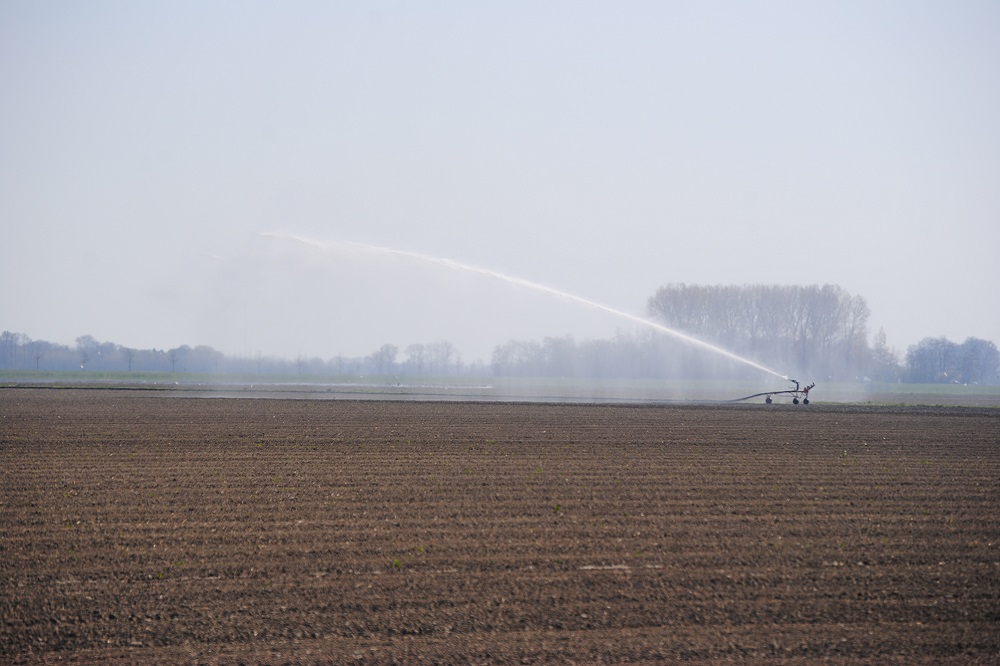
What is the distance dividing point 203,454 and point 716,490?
1307 cm

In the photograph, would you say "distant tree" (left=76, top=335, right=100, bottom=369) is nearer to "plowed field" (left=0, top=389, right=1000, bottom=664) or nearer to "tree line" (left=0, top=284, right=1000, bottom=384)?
"tree line" (left=0, top=284, right=1000, bottom=384)

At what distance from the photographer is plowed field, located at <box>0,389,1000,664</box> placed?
938cm

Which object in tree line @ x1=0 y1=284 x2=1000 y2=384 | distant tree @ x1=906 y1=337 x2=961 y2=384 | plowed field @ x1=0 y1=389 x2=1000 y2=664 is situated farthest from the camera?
distant tree @ x1=906 y1=337 x2=961 y2=384

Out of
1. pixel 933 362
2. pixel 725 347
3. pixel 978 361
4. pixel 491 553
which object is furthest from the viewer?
pixel 978 361

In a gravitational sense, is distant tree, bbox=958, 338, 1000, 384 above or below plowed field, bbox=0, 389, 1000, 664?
above

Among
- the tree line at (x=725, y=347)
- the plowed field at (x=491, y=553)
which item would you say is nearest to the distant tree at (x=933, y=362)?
the tree line at (x=725, y=347)

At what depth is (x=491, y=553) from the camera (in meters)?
12.6

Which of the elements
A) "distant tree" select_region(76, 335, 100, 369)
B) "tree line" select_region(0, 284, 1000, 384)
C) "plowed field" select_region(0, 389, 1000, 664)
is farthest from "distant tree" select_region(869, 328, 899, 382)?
"distant tree" select_region(76, 335, 100, 369)

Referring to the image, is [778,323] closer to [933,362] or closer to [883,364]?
[883,364]

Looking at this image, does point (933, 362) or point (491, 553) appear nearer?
point (491, 553)

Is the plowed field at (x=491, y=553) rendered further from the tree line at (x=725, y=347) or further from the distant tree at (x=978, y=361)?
the distant tree at (x=978, y=361)

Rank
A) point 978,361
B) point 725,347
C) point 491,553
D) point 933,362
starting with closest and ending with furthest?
point 491,553 → point 725,347 → point 933,362 → point 978,361

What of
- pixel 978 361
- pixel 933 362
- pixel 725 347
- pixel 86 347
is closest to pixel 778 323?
pixel 725 347

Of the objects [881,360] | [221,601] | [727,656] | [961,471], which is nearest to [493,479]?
[221,601]
